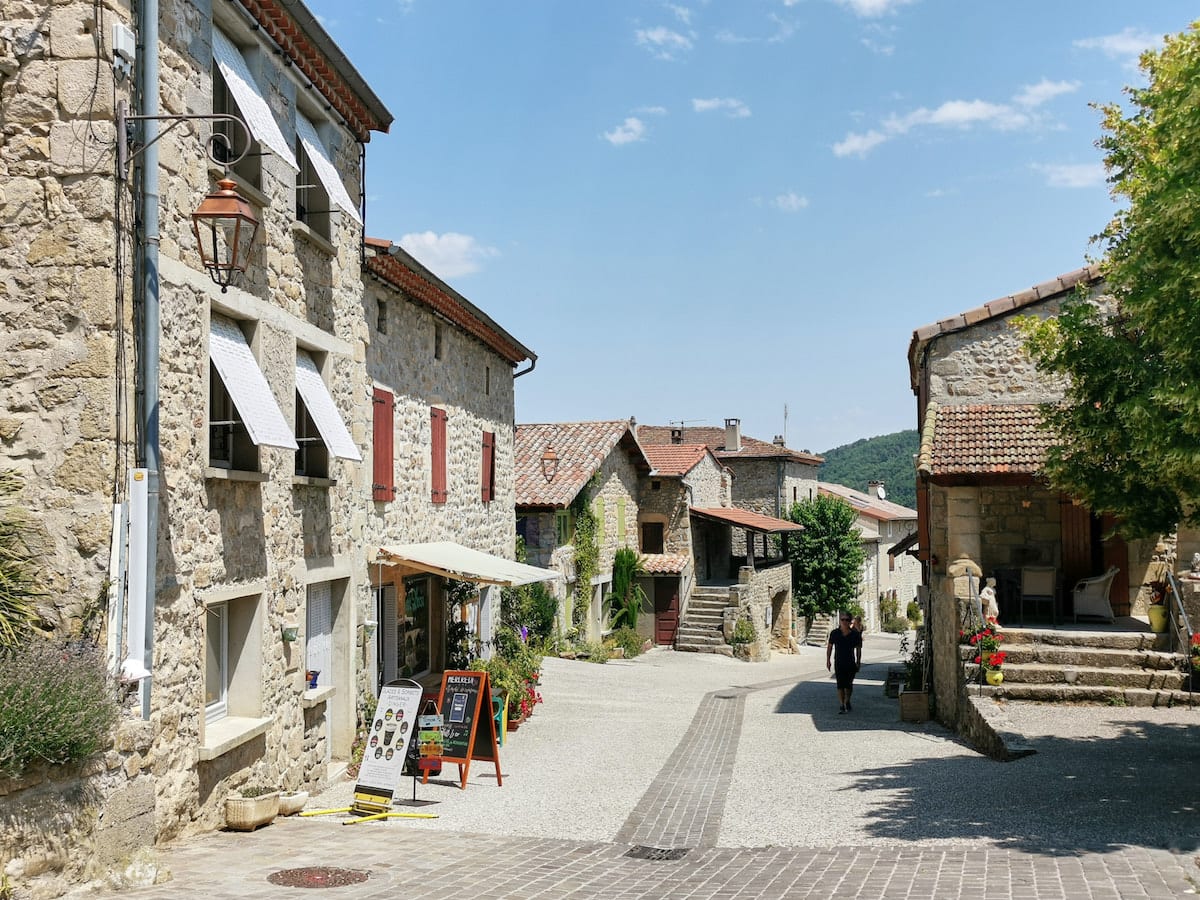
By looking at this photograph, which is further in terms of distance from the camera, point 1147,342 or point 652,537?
point 652,537

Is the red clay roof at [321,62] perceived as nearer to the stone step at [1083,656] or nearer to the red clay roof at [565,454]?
the stone step at [1083,656]

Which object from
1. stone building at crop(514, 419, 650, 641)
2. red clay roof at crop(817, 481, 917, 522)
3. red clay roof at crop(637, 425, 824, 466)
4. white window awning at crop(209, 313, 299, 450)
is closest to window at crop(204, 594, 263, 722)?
white window awning at crop(209, 313, 299, 450)

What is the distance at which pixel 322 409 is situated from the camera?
34.5 feet

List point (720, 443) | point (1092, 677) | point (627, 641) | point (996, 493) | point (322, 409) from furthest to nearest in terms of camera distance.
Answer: point (720, 443), point (627, 641), point (996, 493), point (1092, 677), point (322, 409)

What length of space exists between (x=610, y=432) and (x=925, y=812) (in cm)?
2086

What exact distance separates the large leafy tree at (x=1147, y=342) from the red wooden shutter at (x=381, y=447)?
7.63 m

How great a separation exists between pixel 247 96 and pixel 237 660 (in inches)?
188

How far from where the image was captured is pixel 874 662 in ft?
106

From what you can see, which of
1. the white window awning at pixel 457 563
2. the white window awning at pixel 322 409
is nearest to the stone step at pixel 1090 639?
the white window awning at pixel 457 563

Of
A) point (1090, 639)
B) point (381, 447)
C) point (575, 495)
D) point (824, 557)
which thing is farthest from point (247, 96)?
point (824, 557)

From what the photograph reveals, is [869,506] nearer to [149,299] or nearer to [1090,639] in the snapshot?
[1090,639]

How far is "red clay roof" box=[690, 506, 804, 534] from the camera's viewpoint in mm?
35312

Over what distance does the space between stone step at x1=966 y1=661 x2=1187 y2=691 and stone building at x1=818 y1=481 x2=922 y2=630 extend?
31.3 m

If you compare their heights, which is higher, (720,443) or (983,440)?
(720,443)
